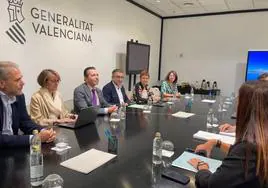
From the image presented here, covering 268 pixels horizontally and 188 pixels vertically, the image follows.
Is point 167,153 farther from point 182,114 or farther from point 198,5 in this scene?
point 198,5

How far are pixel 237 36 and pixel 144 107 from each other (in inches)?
172

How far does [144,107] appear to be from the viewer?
2975 millimetres

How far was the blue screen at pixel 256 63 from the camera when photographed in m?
5.61

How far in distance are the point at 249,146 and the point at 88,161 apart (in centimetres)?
84

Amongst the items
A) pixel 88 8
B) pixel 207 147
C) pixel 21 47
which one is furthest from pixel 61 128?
pixel 88 8

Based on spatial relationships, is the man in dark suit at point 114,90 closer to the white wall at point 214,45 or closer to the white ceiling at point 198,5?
the white ceiling at point 198,5

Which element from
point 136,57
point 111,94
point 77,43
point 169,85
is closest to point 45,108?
point 111,94

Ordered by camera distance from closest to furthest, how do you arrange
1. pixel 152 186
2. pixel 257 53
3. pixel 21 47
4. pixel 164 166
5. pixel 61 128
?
pixel 152 186 → pixel 164 166 → pixel 61 128 → pixel 21 47 → pixel 257 53

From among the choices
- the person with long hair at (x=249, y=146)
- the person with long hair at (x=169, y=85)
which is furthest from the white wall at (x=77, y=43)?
the person with long hair at (x=249, y=146)

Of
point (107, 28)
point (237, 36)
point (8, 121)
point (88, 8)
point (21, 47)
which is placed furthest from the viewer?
point (237, 36)

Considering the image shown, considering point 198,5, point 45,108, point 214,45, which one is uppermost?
point 198,5

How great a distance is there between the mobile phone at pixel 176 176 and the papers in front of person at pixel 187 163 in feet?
0.34

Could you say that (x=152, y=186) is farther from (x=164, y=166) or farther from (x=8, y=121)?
(x=8, y=121)

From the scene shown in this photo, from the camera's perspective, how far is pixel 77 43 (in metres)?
4.11
